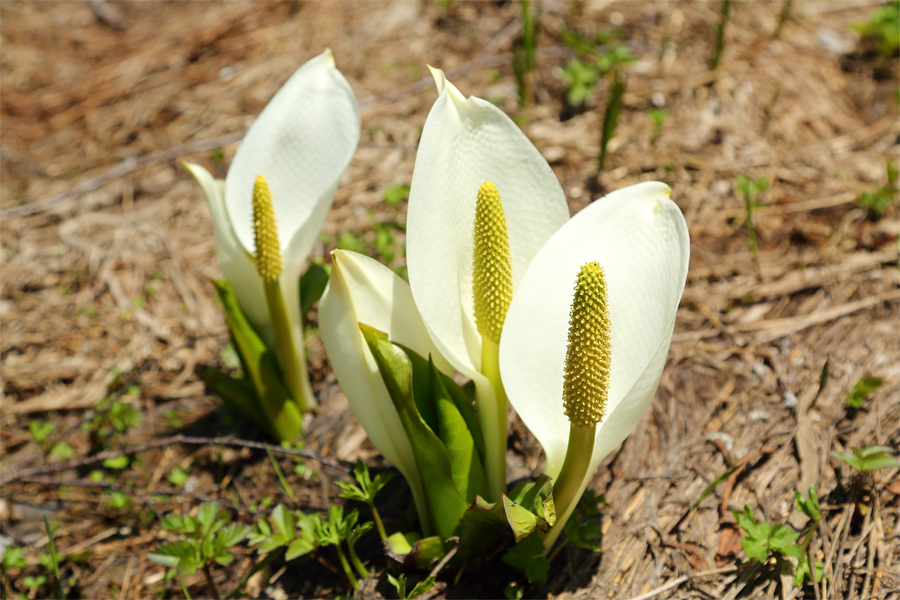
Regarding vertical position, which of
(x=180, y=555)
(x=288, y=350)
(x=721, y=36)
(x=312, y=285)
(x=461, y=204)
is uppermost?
(x=461, y=204)

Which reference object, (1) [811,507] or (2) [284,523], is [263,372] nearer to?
(2) [284,523]

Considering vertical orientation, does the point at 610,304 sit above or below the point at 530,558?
above

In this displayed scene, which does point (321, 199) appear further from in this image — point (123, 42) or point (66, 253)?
point (123, 42)

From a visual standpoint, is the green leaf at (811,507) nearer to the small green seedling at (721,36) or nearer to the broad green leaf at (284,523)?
the broad green leaf at (284,523)

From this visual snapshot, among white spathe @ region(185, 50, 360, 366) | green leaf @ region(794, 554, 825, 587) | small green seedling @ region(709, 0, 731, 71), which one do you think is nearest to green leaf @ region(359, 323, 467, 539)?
white spathe @ region(185, 50, 360, 366)

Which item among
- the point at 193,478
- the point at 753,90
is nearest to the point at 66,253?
the point at 193,478

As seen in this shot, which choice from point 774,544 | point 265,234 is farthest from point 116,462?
point 774,544
